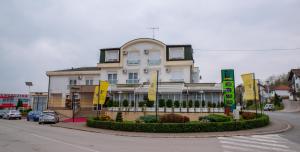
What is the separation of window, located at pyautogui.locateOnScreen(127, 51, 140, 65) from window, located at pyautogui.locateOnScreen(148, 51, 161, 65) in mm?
1921

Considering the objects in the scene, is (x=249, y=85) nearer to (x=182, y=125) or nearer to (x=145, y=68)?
(x=182, y=125)

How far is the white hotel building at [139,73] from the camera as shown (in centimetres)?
3534

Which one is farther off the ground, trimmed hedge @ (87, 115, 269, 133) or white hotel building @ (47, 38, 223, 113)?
white hotel building @ (47, 38, 223, 113)

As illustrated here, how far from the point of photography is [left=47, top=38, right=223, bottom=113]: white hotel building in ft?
116

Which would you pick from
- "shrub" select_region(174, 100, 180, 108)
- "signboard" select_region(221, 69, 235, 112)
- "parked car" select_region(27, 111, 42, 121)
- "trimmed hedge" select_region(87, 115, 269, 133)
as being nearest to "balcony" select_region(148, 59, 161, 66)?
"shrub" select_region(174, 100, 180, 108)

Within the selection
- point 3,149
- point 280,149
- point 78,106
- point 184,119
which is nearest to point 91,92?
point 78,106

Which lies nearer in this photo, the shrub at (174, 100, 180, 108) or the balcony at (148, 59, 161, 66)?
the shrub at (174, 100, 180, 108)

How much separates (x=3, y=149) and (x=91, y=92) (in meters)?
31.0

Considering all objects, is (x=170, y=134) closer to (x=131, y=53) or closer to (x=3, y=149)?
(x=3, y=149)

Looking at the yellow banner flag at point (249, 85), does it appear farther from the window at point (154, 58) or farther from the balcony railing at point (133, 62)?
the balcony railing at point (133, 62)

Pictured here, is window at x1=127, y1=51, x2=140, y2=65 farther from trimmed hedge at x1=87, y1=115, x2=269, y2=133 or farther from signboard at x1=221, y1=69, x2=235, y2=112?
trimmed hedge at x1=87, y1=115, x2=269, y2=133

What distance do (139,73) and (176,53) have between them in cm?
634

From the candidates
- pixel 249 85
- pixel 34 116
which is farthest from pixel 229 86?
pixel 34 116

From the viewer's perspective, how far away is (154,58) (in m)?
42.0
